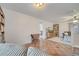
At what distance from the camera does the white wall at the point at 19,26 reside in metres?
1.69

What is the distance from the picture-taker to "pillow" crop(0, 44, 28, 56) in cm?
142

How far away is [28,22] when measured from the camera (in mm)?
1826

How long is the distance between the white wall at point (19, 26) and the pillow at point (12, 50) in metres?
0.11

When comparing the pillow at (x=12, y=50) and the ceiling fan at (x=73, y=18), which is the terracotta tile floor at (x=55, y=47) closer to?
the pillow at (x=12, y=50)

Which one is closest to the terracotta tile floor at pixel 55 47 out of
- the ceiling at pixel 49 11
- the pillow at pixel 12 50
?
the pillow at pixel 12 50

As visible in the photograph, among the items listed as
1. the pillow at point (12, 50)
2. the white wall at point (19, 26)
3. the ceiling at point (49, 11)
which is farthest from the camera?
the white wall at point (19, 26)

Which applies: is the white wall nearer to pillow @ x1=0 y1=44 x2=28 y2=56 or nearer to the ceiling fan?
pillow @ x1=0 y1=44 x2=28 y2=56

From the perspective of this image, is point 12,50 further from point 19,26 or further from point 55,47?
point 55,47

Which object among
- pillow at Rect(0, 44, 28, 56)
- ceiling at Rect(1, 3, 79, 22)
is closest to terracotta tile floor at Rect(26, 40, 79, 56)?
pillow at Rect(0, 44, 28, 56)

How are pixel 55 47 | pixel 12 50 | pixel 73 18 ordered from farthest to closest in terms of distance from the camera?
1. pixel 55 47
2. pixel 73 18
3. pixel 12 50

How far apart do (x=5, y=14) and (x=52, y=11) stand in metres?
0.78

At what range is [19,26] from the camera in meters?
1.76

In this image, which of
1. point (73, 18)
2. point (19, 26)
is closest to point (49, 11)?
point (73, 18)

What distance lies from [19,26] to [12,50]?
45 centimetres
